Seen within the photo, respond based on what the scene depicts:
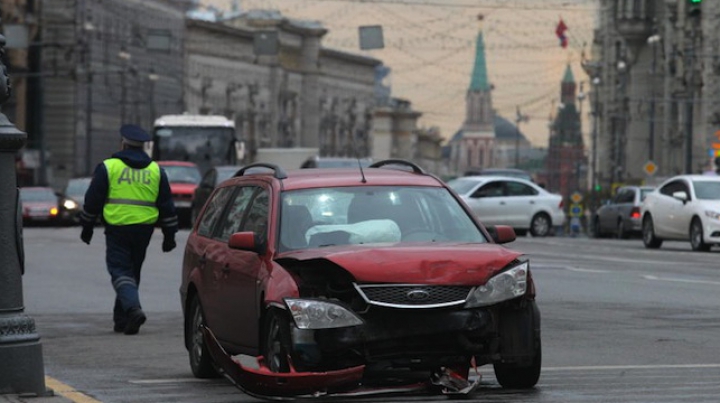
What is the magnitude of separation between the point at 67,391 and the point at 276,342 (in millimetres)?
1693

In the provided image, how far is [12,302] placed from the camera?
37.8ft

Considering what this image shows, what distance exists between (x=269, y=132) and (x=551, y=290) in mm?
162740

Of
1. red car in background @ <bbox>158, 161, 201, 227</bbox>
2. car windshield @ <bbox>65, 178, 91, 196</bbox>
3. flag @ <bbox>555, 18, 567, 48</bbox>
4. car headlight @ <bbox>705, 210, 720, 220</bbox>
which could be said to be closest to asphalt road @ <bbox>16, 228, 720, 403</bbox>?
car headlight @ <bbox>705, 210, 720, 220</bbox>

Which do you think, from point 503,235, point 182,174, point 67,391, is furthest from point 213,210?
point 182,174

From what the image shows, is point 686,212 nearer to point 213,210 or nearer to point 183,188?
point 183,188

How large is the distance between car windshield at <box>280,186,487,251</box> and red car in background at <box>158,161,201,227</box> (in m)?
40.9

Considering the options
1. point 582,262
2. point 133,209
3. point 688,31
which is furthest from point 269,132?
point 133,209

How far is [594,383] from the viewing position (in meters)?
12.5

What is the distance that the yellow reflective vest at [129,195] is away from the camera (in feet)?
57.7

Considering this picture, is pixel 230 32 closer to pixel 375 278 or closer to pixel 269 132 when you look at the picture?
pixel 269 132

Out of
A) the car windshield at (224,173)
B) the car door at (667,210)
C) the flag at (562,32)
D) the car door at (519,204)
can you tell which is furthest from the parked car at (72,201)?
the flag at (562,32)

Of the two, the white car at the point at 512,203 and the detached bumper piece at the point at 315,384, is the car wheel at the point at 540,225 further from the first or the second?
the detached bumper piece at the point at 315,384

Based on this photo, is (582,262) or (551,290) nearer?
(551,290)

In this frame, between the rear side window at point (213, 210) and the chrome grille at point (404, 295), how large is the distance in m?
2.67
